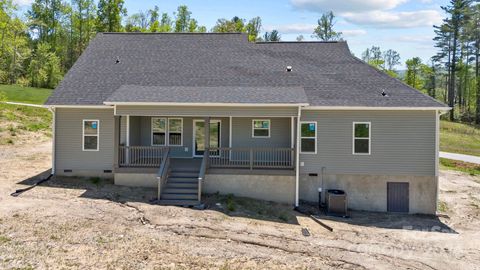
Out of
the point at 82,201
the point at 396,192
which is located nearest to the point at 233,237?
the point at 82,201

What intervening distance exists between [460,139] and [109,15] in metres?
43.9

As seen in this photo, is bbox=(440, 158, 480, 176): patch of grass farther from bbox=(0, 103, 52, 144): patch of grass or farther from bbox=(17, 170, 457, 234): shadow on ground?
bbox=(0, 103, 52, 144): patch of grass

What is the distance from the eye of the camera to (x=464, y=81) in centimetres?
6028

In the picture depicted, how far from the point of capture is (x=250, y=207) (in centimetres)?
1396

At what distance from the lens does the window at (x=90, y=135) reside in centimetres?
1608

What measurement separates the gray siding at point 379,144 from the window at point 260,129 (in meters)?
1.90

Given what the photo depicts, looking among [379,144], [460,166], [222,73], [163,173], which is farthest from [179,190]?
[460,166]

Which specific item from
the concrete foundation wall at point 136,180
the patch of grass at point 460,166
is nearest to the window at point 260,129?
the concrete foundation wall at point 136,180

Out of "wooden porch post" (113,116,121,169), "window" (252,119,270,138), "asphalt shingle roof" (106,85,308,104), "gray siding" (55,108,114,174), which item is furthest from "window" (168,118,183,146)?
"window" (252,119,270,138)

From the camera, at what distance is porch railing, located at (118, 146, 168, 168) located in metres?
15.2

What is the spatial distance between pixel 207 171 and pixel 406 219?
8336 millimetres

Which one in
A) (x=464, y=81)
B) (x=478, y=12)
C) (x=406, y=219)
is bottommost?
(x=406, y=219)

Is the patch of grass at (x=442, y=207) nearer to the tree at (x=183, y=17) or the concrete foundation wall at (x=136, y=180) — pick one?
the concrete foundation wall at (x=136, y=180)

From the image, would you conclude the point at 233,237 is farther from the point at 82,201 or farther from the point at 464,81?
the point at 464,81
